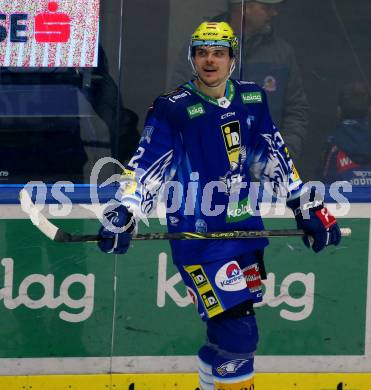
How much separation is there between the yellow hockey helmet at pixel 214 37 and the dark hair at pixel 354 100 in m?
1.13

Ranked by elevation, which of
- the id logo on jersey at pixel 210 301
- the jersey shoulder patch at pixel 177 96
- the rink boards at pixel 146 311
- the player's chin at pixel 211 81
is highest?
the player's chin at pixel 211 81

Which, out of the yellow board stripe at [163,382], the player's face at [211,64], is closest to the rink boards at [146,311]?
the yellow board stripe at [163,382]

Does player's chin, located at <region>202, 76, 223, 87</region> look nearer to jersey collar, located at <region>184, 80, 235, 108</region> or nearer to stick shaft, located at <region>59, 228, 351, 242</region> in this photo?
jersey collar, located at <region>184, 80, 235, 108</region>

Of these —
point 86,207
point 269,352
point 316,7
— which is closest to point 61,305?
point 86,207

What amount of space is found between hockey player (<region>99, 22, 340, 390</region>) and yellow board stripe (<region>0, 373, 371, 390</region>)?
35.9 inches

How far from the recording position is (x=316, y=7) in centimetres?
686

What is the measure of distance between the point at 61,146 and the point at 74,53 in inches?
19.1

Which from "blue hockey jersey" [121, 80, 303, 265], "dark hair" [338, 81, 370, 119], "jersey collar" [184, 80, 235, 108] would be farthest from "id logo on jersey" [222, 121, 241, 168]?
"dark hair" [338, 81, 370, 119]

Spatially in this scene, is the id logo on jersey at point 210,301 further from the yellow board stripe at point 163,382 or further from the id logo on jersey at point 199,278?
the yellow board stripe at point 163,382

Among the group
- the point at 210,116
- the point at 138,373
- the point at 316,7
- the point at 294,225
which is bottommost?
the point at 138,373

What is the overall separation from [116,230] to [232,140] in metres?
0.69

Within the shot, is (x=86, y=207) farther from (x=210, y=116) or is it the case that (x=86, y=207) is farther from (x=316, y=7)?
(x=316, y=7)

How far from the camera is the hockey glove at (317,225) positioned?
5984 millimetres

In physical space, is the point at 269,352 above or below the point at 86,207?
below
